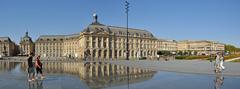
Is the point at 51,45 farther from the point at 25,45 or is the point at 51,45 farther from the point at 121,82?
the point at 121,82

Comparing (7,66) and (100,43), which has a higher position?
(100,43)

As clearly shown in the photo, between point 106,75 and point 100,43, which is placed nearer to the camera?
point 106,75

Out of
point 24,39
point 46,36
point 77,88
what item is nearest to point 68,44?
point 46,36

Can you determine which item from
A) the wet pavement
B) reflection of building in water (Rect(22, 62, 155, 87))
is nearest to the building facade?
reflection of building in water (Rect(22, 62, 155, 87))

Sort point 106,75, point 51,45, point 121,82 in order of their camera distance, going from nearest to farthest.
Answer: point 121,82, point 106,75, point 51,45

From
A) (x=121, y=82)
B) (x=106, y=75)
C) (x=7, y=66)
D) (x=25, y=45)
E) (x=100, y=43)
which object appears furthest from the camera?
(x=25, y=45)

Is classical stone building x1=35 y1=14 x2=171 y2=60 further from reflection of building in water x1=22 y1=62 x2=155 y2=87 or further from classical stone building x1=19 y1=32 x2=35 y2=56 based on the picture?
reflection of building in water x1=22 y1=62 x2=155 y2=87

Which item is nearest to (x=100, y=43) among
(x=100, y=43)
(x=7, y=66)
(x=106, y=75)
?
(x=100, y=43)

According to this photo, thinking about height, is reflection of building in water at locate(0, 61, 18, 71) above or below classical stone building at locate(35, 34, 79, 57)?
below

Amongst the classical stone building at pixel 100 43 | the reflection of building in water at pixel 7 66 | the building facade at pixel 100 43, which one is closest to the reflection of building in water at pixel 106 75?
the reflection of building in water at pixel 7 66

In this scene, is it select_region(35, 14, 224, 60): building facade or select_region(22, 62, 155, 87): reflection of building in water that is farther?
select_region(35, 14, 224, 60): building facade

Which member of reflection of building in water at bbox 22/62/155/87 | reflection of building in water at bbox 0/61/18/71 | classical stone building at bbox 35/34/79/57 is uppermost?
classical stone building at bbox 35/34/79/57

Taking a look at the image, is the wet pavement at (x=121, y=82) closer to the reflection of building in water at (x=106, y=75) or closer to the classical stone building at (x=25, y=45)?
the reflection of building in water at (x=106, y=75)

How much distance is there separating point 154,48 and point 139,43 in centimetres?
1549
